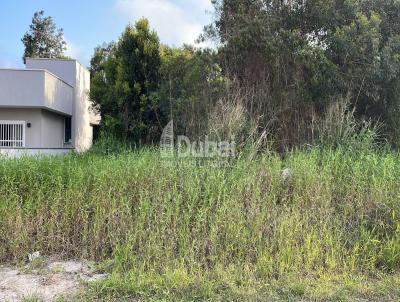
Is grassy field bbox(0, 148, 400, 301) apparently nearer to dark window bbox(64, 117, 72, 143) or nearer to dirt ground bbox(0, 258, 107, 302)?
dirt ground bbox(0, 258, 107, 302)

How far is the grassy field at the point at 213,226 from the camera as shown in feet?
12.2

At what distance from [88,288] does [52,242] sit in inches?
39.2

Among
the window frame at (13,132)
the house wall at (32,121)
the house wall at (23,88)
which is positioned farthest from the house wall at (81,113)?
the house wall at (23,88)

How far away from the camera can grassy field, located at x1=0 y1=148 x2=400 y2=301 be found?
373cm

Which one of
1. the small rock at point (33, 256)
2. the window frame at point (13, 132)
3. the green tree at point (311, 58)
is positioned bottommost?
the small rock at point (33, 256)

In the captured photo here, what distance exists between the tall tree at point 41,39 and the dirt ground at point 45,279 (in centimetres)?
3084

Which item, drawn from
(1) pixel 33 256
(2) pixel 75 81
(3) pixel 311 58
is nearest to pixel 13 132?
(2) pixel 75 81

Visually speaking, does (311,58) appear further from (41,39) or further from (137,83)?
(41,39)

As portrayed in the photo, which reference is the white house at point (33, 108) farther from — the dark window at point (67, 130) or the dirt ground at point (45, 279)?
the dirt ground at point (45, 279)

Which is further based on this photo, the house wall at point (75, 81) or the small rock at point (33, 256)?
the house wall at point (75, 81)

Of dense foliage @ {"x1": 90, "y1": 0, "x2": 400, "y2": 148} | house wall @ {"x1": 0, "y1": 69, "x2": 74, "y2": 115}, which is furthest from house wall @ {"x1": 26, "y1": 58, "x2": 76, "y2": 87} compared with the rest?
dense foliage @ {"x1": 90, "y1": 0, "x2": 400, "y2": 148}

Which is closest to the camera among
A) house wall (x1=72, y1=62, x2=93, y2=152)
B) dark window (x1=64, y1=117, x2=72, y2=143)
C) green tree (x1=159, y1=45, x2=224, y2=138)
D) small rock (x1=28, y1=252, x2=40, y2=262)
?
small rock (x1=28, y1=252, x2=40, y2=262)

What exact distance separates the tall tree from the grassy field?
29.4m

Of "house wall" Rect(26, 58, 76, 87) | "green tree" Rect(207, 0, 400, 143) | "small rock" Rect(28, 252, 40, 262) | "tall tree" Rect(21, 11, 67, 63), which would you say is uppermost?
"tall tree" Rect(21, 11, 67, 63)
